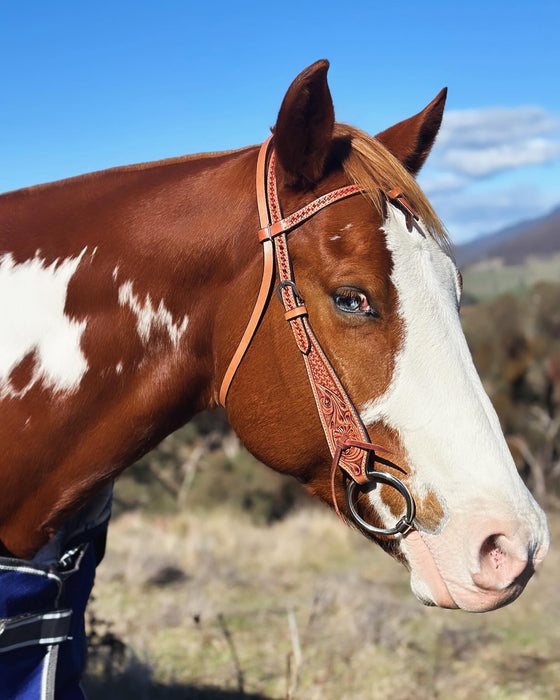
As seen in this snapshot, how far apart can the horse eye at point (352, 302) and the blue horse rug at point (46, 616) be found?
106 cm

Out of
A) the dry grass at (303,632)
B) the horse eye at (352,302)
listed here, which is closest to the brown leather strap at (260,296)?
the horse eye at (352,302)

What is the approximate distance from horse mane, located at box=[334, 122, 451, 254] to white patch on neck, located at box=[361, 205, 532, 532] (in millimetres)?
97

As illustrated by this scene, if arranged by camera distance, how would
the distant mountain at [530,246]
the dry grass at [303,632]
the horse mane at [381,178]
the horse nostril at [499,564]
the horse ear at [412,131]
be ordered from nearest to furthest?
the horse nostril at [499,564] → the horse mane at [381,178] → the horse ear at [412,131] → the dry grass at [303,632] → the distant mountain at [530,246]

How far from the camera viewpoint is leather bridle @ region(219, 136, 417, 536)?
1804 mm

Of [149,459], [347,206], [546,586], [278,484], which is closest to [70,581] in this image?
[347,206]

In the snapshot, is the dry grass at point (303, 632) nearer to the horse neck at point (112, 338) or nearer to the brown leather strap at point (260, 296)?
the horse neck at point (112, 338)

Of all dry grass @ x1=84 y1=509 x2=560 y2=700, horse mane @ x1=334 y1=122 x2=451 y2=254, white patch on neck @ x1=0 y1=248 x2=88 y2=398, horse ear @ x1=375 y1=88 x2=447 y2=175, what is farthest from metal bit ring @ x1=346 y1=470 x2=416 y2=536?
dry grass @ x1=84 y1=509 x2=560 y2=700

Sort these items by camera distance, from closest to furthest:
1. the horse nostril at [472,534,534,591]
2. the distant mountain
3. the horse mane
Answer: the horse nostril at [472,534,534,591], the horse mane, the distant mountain

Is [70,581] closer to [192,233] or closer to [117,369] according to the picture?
[117,369]

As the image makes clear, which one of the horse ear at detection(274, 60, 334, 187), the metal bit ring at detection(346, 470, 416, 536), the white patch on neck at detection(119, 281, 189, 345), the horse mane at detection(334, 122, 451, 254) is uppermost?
the horse ear at detection(274, 60, 334, 187)

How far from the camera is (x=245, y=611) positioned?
660 centimetres

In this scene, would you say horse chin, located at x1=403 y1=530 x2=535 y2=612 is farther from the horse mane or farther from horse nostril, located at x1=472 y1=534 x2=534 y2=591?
the horse mane

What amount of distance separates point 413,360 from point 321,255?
38cm

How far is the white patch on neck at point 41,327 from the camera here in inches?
76.2
